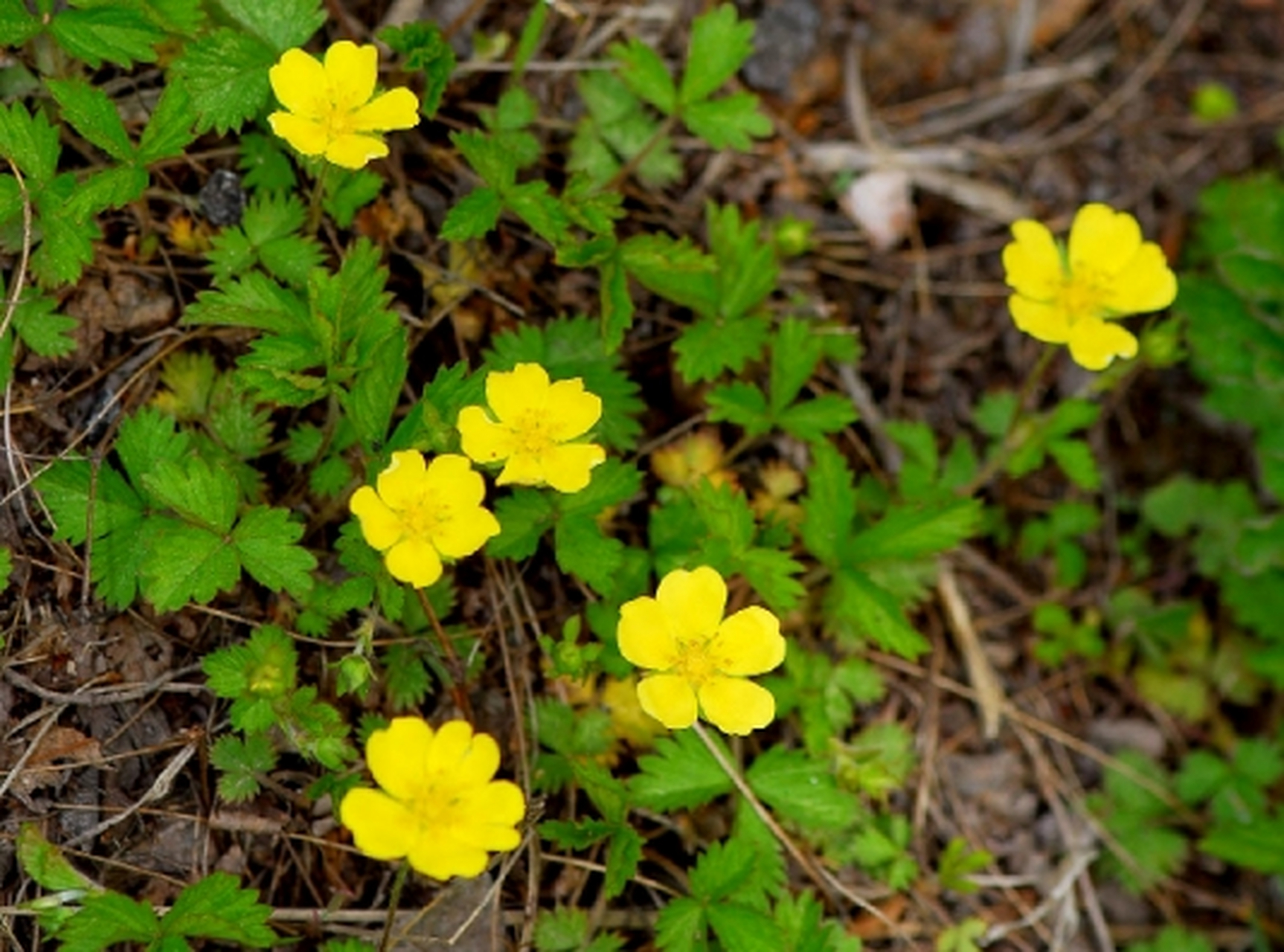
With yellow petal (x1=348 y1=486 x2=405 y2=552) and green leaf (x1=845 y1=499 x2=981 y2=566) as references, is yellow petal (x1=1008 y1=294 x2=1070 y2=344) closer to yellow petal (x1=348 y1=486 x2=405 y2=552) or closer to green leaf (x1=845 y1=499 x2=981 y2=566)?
green leaf (x1=845 y1=499 x2=981 y2=566)

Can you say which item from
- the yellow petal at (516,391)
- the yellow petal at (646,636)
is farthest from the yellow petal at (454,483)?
the yellow petal at (646,636)

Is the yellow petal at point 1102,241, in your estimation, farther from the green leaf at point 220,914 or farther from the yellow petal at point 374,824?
the green leaf at point 220,914

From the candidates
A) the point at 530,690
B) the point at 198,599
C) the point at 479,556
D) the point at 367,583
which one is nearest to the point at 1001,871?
the point at 530,690

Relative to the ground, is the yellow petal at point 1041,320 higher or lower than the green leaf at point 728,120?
lower

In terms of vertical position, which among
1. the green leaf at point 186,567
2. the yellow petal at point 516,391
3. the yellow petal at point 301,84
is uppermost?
the yellow petal at point 301,84

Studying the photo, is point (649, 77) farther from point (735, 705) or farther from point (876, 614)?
point (735, 705)

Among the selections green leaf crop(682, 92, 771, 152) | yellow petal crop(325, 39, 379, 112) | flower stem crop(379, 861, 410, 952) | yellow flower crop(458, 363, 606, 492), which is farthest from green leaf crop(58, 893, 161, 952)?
green leaf crop(682, 92, 771, 152)

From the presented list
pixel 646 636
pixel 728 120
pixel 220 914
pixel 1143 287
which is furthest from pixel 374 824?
pixel 1143 287
